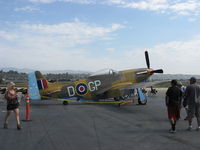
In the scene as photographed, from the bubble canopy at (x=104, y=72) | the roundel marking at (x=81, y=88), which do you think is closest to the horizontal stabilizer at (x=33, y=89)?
the roundel marking at (x=81, y=88)

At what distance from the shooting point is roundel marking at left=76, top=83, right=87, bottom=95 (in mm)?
15960

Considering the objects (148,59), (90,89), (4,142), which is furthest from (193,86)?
(148,59)

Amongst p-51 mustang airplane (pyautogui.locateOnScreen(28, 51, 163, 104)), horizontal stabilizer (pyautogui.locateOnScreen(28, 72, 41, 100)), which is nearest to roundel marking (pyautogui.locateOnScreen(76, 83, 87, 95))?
p-51 mustang airplane (pyautogui.locateOnScreen(28, 51, 163, 104))

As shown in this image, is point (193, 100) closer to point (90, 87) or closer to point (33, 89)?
point (90, 87)

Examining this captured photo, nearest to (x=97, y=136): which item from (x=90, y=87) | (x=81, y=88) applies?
(x=81, y=88)

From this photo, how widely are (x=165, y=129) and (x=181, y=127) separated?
0.80m

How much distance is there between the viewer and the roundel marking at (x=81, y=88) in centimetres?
1596

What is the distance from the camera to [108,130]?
7.61 metres

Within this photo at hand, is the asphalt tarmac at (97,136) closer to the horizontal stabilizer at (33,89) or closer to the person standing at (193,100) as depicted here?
the person standing at (193,100)

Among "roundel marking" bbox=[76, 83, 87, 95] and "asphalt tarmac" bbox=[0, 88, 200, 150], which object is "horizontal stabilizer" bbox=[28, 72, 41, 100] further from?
"asphalt tarmac" bbox=[0, 88, 200, 150]

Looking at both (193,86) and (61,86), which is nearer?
(193,86)

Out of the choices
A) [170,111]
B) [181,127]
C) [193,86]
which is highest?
[193,86]

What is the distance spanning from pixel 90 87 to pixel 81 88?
2.18ft

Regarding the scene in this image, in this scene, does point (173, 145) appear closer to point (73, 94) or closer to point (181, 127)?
point (181, 127)
